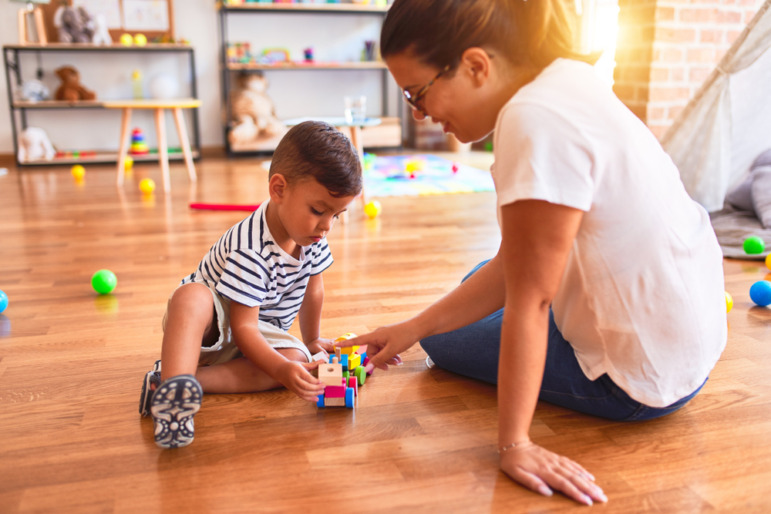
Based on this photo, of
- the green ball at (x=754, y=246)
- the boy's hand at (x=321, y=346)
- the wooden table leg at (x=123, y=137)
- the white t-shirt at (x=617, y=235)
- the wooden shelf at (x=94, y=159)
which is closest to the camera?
the white t-shirt at (x=617, y=235)

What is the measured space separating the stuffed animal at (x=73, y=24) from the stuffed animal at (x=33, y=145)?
2.15 ft

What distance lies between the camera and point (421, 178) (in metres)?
4.04

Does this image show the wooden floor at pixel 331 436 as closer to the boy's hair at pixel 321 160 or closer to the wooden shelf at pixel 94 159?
the boy's hair at pixel 321 160

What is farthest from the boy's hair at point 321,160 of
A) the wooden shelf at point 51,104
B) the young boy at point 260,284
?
→ the wooden shelf at point 51,104

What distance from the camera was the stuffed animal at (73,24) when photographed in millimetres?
4613

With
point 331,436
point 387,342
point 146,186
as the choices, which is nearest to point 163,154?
point 146,186

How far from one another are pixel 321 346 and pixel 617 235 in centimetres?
72

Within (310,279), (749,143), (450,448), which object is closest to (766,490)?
(450,448)

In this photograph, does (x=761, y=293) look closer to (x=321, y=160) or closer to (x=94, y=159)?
(x=321, y=160)

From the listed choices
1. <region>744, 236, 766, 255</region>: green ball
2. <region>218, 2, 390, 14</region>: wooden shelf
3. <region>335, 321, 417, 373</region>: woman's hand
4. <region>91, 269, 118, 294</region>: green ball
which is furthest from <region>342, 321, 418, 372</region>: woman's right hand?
<region>218, 2, 390, 14</region>: wooden shelf

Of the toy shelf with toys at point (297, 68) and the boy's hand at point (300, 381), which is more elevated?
the toy shelf with toys at point (297, 68)

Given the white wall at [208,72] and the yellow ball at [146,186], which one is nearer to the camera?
the yellow ball at [146,186]

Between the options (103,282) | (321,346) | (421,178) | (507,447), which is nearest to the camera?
(507,447)

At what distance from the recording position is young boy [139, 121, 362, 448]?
1133 mm
